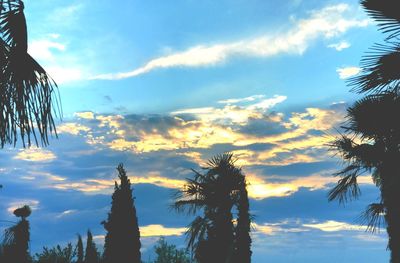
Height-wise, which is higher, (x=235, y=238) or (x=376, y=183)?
(x=376, y=183)

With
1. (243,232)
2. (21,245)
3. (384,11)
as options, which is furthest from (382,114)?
(21,245)

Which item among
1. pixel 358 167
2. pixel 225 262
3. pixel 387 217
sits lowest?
pixel 225 262

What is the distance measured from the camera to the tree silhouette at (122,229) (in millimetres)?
31625

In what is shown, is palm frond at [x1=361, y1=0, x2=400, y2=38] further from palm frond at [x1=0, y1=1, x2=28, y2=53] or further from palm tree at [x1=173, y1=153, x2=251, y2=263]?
palm tree at [x1=173, y1=153, x2=251, y2=263]

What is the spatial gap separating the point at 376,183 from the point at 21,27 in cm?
2016

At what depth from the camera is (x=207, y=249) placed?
22.8 metres

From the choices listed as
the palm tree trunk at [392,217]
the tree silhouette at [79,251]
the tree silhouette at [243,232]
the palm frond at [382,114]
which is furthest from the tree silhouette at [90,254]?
the palm frond at [382,114]

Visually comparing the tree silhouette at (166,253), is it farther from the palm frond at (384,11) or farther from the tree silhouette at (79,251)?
the palm frond at (384,11)

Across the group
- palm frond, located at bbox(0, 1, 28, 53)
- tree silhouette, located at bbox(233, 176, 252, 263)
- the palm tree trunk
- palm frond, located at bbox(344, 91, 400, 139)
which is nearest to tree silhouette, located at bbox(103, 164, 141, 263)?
tree silhouette, located at bbox(233, 176, 252, 263)

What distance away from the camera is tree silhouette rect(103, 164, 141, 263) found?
104ft

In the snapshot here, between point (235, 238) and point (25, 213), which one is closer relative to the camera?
point (235, 238)

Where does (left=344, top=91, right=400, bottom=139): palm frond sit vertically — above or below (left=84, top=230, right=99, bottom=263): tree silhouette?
above

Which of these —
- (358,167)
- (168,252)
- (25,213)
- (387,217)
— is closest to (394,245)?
(387,217)

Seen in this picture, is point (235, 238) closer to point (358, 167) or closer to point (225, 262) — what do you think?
point (225, 262)
